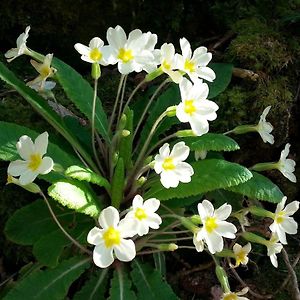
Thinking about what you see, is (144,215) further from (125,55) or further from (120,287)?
(125,55)

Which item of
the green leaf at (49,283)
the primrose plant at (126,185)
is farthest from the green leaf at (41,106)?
the green leaf at (49,283)

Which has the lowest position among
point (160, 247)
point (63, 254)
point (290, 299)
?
point (290, 299)

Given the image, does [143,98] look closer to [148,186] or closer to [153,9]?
[148,186]

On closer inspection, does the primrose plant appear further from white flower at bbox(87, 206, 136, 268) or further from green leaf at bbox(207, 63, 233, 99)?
green leaf at bbox(207, 63, 233, 99)

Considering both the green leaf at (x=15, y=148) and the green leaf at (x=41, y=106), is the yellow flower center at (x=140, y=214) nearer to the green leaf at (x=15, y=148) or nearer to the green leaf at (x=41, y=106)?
the green leaf at (x=15, y=148)

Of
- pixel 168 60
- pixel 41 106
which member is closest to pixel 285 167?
pixel 168 60

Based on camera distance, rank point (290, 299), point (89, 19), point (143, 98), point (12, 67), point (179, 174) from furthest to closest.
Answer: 1. point (89, 19)
2. point (12, 67)
3. point (143, 98)
4. point (290, 299)
5. point (179, 174)

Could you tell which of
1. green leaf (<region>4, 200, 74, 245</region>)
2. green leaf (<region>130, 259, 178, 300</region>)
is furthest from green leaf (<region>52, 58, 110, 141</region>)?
green leaf (<region>130, 259, 178, 300</region>)

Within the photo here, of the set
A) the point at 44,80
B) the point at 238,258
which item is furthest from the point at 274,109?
the point at 44,80
